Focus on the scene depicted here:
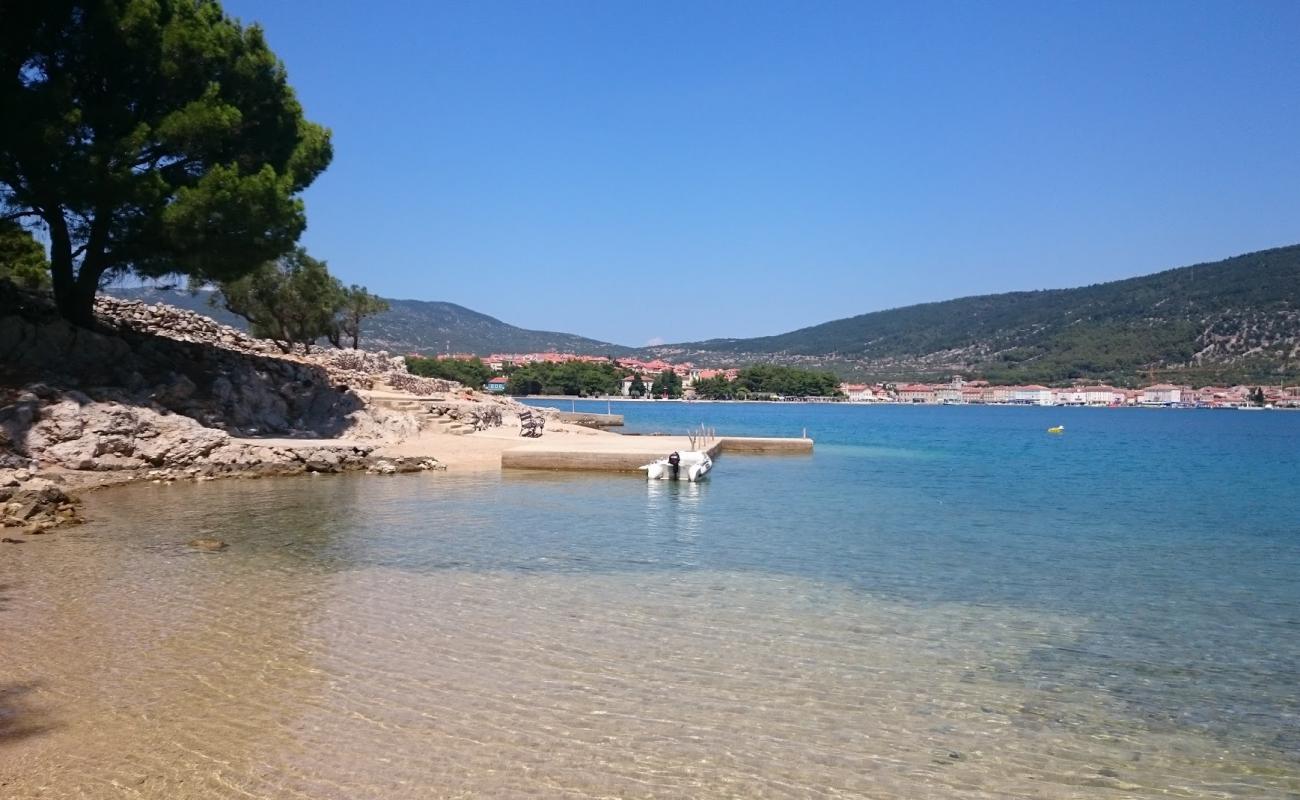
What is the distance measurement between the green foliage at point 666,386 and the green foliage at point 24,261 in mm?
107146

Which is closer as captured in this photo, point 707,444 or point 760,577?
point 760,577

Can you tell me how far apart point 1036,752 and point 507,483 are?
50.1 feet

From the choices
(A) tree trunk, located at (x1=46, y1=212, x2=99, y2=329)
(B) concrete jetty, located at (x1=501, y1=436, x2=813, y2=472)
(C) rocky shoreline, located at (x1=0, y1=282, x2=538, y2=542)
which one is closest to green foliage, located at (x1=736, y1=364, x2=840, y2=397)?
(B) concrete jetty, located at (x1=501, y1=436, x2=813, y2=472)

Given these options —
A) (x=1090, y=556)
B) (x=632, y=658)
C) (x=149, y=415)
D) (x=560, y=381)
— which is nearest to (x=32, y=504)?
(x=149, y=415)

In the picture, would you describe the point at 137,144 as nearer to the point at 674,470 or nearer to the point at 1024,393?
the point at 674,470

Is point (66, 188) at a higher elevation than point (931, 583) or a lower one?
higher

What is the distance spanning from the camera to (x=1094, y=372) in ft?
446

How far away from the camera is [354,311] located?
49.1 meters

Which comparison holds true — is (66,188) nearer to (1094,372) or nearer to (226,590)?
(226,590)

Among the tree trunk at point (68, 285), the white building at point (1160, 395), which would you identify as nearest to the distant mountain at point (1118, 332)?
the white building at point (1160, 395)

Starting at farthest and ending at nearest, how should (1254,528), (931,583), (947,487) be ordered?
(947,487)
(1254,528)
(931,583)

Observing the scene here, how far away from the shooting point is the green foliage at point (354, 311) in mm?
48031

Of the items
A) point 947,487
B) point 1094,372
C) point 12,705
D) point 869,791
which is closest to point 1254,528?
point 947,487

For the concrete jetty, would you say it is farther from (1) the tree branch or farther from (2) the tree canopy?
(2) the tree canopy
